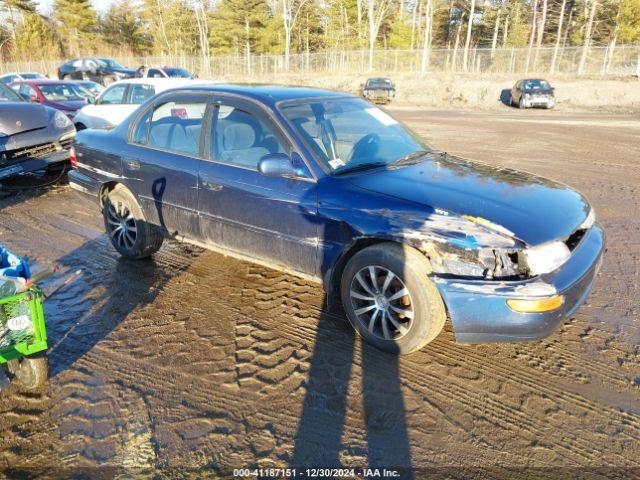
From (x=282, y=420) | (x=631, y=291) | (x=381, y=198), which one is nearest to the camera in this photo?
(x=282, y=420)

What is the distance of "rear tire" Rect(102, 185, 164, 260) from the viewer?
15.3 feet

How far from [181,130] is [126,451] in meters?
2.82

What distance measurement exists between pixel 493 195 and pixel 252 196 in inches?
70.5

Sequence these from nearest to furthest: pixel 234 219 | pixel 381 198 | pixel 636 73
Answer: pixel 381 198, pixel 234 219, pixel 636 73

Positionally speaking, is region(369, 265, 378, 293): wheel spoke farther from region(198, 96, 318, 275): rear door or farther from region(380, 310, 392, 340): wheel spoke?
region(198, 96, 318, 275): rear door

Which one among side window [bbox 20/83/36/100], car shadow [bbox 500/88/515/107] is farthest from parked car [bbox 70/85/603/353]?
car shadow [bbox 500/88/515/107]

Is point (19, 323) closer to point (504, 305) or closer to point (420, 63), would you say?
point (504, 305)

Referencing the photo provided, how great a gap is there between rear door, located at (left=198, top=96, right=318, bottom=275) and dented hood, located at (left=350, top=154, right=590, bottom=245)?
495 mm

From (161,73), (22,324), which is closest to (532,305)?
(22,324)

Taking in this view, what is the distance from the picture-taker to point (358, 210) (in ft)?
10.5

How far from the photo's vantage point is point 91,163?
501 centimetres

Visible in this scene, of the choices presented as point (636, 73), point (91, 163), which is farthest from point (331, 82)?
point (91, 163)

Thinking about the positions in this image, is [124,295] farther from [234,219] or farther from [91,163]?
[91,163]

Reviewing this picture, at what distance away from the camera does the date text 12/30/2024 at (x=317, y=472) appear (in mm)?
2322
